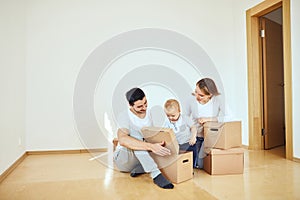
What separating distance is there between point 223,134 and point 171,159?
50 cm

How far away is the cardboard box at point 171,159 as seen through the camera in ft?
6.31

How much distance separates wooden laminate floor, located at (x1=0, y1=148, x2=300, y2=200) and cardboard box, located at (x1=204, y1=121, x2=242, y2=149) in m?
0.26

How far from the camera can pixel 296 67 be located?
8.55ft

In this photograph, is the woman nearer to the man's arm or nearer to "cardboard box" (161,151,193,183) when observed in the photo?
"cardboard box" (161,151,193,183)

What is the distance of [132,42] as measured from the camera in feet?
11.1

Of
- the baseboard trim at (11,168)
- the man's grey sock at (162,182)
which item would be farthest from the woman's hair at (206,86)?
the baseboard trim at (11,168)

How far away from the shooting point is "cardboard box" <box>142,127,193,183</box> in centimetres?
192

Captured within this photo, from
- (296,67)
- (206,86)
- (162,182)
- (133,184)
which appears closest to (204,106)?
(206,86)

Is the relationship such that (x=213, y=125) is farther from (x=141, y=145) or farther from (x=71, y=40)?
(x=71, y=40)

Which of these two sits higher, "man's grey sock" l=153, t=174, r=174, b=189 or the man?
the man

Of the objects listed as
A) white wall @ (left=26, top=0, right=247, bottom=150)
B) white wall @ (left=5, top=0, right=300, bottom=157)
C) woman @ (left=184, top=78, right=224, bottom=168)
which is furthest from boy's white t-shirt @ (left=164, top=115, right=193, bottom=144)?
white wall @ (left=26, top=0, right=247, bottom=150)

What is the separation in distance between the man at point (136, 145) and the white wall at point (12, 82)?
38.2 inches

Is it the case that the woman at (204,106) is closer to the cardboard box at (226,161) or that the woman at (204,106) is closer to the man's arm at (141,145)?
the cardboard box at (226,161)

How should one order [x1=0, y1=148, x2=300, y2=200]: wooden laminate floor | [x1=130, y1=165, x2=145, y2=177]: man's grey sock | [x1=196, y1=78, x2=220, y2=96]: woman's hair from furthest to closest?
[x1=196, y1=78, x2=220, y2=96]: woman's hair → [x1=130, y1=165, x2=145, y2=177]: man's grey sock → [x1=0, y1=148, x2=300, y2=200]: wooden laminate floor
